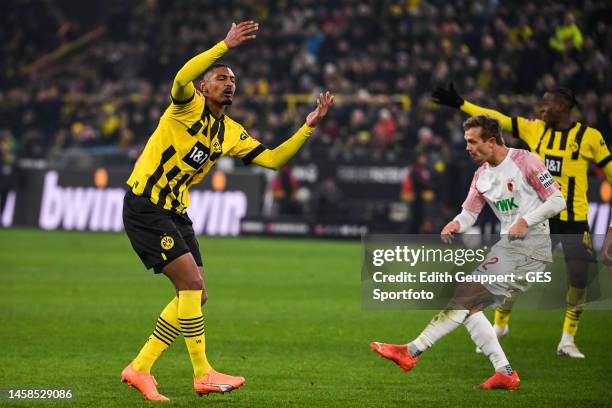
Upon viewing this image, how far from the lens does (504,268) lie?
839cm

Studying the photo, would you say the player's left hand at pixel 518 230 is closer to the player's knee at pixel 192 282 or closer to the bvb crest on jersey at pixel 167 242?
the player's knee at pixel 192 282

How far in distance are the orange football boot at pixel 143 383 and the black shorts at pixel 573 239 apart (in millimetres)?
3593

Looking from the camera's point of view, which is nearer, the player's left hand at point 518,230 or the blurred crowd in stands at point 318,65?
the player's left hand at point 518,230

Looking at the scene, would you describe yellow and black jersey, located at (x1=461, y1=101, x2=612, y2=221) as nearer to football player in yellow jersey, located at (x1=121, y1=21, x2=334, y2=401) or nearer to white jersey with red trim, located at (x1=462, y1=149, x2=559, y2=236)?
white jersey with red trim, located at (x1=462, y1=149, x2=559, y2=236)

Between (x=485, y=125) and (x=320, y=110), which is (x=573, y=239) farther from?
(x=320, y=110)

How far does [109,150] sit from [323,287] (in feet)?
58.4

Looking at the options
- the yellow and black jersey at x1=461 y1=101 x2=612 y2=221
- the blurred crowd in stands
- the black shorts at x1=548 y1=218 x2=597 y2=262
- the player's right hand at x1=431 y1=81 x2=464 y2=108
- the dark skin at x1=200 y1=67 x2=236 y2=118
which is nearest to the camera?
the dark skin at x1=200 y1=67 x2=236 y2=118

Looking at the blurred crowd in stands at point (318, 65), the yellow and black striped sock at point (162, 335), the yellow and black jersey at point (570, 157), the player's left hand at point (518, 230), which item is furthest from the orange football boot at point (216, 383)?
the blurred crowd in stands at point (318, 65)

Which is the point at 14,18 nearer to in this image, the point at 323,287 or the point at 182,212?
the point at 323,287

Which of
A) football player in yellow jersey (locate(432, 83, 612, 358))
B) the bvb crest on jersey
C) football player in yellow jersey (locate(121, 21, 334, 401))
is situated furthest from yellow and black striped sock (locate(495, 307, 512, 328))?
the bvb crest on jersey

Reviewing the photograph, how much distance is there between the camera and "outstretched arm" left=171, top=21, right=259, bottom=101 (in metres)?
7.75

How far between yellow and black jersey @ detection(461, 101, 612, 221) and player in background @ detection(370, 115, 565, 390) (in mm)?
2318

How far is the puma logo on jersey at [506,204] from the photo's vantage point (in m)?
8.57

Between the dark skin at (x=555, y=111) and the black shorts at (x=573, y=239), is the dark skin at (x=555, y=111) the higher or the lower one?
the higher one
